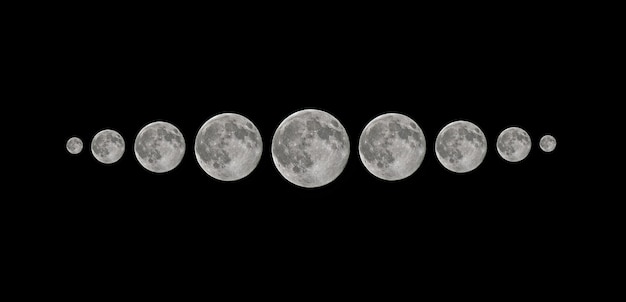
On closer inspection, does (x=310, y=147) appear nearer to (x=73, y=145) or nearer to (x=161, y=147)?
(x=161, y=147)

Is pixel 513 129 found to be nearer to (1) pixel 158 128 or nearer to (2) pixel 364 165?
(2) pixel 364 165

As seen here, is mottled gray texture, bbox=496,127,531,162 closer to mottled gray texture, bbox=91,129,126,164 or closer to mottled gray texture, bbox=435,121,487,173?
mottled gray texture, bbox=435,121,487,173

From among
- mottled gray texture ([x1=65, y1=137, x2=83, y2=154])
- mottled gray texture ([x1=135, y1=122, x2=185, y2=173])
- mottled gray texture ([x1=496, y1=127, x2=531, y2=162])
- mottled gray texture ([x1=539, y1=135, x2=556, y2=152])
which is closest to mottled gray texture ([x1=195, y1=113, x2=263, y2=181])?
mottled gray texture ([x1=135, y1=122, x2=185, y2=173])

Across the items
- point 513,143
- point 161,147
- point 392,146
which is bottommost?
point 161,147

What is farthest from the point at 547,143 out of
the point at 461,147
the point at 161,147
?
the point at 161,147

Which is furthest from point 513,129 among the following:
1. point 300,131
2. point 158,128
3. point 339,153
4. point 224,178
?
point 158,128

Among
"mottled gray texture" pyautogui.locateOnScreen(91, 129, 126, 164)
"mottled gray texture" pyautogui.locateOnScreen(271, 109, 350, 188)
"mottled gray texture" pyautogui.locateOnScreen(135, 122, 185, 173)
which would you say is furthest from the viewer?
"mottled gray texture" pyautogui.locateOnScreen(91, 129, 126, 164)

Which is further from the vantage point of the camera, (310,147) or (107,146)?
(107,146)

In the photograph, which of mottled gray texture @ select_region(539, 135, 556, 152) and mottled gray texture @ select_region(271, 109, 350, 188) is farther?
mottled gray texture @ select_region(539, 135, 556, 152)

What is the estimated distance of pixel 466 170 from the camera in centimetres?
1130

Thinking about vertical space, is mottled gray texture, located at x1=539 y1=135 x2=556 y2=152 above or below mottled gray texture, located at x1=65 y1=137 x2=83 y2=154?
above

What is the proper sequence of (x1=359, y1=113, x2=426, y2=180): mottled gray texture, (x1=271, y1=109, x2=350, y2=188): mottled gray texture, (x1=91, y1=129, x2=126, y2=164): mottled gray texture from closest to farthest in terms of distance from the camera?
(x1=271, y1=109, x2=350, y2=188): mottled gray texture, (x1=359, y1=113, x2=426, y2=180): mottled gray texture, (x1=91, y1=129, x2=126, y2=164): mottled gray texture

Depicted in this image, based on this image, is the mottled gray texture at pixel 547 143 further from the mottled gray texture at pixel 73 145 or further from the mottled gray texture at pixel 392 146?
the mottled gray texture at pixel 73 145

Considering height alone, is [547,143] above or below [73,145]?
above
